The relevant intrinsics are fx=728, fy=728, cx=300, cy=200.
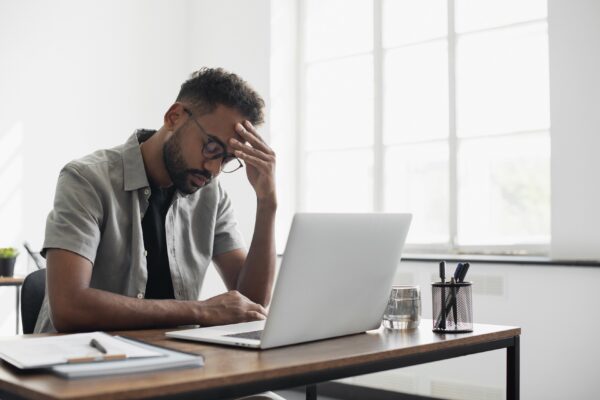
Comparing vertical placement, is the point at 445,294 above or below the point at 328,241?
below

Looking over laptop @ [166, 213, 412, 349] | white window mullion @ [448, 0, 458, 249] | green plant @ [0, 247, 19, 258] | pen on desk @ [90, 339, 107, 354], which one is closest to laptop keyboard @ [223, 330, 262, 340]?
laptop @ [166, 213, 412, 349]

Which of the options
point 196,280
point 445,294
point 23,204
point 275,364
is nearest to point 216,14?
point 23,204

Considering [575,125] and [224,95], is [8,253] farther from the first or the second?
[575,125]

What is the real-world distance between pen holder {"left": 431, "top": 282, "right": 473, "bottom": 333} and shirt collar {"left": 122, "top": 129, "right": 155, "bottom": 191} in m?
0.75

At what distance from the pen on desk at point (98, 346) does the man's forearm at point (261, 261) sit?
0.86 meters

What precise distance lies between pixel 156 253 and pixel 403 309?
0.67 meters

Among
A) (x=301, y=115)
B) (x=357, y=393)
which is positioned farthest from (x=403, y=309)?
(x=301, y=115)

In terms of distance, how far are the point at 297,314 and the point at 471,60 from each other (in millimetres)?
3168

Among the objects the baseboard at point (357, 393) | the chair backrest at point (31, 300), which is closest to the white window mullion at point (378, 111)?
the baseboard at point (357, 393)

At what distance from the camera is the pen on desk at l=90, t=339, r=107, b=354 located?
3.56ft

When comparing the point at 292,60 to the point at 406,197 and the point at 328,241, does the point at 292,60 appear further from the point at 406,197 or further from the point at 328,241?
the point at 328,241

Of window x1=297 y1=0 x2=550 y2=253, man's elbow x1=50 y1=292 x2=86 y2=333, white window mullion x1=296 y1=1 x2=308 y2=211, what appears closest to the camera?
man's elbow x1=50 y1=292 x2=86 y2=333

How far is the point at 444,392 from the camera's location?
384cm

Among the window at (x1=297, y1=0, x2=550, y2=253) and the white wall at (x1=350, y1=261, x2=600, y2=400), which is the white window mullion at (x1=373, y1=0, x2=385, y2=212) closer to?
the window at (x1=297, y1=0, x2=550, y2=253)
